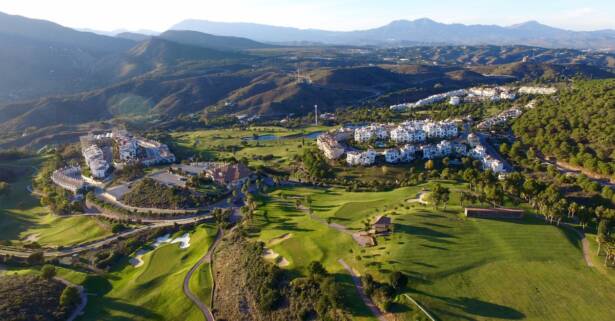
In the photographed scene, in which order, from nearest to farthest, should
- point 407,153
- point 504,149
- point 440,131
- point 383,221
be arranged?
point 383,221, point 407,153, point 504,149, point 440,131

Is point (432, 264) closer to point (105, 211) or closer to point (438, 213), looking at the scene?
point (438, 213)

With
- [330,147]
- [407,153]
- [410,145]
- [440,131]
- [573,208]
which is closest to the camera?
[573,208]

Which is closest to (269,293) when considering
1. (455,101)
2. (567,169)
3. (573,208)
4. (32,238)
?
(573,208)

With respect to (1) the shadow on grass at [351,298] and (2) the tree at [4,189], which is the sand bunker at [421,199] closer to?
(1) the shadow on grass at [351,298]

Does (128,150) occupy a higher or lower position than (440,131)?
lower

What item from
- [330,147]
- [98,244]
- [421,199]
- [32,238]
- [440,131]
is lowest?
[32,238]

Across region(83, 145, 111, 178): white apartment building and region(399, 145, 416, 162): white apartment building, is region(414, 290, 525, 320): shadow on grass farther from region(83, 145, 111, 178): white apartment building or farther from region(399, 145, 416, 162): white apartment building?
region(83, 145, 111, 178): white apartment building

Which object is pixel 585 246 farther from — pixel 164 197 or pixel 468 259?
pixel 164 197

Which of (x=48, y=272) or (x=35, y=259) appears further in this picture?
(x=35, y=259)
